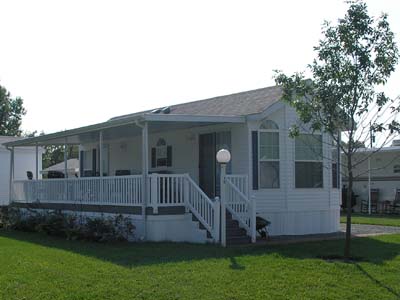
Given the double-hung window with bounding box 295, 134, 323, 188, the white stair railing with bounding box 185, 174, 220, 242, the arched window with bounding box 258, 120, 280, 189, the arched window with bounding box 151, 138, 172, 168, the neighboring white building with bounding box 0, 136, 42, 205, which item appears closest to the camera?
the white stair railing with bounding box 185, 174, 220, 242

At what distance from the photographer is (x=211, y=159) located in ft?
56.6

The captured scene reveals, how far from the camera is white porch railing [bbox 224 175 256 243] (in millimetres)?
14297

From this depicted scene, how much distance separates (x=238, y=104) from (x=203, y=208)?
169 inches

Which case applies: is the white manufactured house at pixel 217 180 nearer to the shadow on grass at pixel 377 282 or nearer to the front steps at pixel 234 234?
the front steps at pixel 234 234

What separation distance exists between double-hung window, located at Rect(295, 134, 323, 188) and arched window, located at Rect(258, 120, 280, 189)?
663 millimetres

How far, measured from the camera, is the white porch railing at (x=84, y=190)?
49.4 feet

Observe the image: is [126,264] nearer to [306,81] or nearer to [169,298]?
[169,298]

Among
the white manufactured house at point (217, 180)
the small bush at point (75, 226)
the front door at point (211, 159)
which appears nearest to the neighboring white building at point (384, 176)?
the white manufactured house at point (217, 180)

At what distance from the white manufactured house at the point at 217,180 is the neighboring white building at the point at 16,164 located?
9.21m

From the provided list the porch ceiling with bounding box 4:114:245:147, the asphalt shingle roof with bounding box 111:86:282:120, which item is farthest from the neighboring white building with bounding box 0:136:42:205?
the asphalt shingle roof with bounding box 111:86:282:120

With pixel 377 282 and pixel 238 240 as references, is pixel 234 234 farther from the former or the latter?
pixel 377 282

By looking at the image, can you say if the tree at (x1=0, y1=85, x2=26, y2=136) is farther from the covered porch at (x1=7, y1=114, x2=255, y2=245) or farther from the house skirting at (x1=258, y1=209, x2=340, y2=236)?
the house skirting at (x1=258, y1=209, x2=340, y2=236)

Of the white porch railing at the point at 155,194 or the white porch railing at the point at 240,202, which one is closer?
the white porch railing at the point at 155,194

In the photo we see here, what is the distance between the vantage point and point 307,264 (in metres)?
10.8
